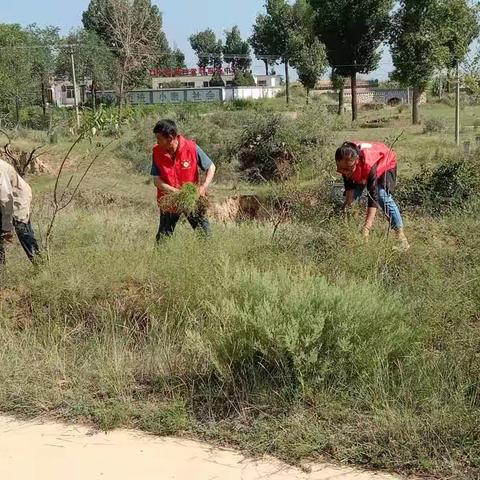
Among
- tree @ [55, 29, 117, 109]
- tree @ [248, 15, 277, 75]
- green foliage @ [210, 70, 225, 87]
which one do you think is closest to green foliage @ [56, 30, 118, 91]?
tree @ [55, 29, 117, 109]

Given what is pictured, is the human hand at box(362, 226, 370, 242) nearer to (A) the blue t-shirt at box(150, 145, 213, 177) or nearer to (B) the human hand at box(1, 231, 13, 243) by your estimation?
(A) the blue t-shirt at box(150, 145, 213, 177)

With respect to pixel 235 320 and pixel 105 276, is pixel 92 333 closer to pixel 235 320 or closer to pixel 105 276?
pixel 105 276

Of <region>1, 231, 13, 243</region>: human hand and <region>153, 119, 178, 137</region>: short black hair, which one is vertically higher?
<region>153, 119, 178, 137</region>: short black hair

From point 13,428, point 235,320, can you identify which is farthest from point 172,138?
point 13,428

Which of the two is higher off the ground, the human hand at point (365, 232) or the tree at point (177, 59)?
the tree at point (177, 59)

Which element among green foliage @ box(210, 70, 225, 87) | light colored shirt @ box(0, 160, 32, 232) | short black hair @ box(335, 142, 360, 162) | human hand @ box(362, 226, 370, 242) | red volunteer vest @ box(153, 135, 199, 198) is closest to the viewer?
human hand @ box(362, 226, 370, 242)

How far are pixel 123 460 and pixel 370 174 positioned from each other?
4.06 metres

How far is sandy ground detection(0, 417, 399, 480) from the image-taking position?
306 cm

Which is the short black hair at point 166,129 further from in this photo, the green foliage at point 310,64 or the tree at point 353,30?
the green foliage at point 310,64

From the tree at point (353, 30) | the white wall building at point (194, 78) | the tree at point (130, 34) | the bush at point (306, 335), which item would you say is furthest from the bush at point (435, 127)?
the white wall building at point (194, 78)

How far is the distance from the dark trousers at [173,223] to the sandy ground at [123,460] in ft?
10.0

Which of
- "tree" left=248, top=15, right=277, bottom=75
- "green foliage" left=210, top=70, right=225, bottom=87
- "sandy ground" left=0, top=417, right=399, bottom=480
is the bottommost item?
"sandy ground" left=0, top=417, right=399, bottom=480

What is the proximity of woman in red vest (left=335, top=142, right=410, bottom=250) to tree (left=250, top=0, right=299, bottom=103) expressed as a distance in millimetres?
52375

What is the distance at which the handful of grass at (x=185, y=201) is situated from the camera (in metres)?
6.21
